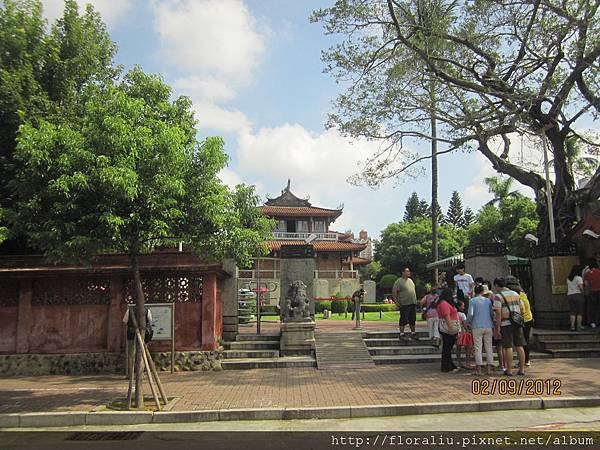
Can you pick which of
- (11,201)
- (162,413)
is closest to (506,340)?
(162,413)

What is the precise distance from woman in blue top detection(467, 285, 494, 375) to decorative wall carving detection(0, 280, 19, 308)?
33.7ft

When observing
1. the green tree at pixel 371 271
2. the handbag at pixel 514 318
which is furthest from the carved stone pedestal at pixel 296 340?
the green tree at pixel 371 271

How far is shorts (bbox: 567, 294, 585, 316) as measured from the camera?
12.0 m

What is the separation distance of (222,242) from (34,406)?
13.1ft

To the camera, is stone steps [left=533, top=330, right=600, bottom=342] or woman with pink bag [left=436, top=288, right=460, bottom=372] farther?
stone steps [left=533, top=330, right=600, bottom=342]

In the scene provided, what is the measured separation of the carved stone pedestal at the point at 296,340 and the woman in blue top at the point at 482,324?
4003mm

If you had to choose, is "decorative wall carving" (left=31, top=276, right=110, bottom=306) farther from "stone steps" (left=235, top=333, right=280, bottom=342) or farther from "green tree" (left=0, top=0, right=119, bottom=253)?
"stone steps" (left=235, top=333, right=280, bottom=342)

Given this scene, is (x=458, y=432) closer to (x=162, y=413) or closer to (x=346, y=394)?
(x=346, y=394)

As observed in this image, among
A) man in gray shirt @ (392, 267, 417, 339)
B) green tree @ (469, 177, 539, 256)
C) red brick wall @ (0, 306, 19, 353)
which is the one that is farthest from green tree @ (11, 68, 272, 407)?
green tree @ (469, 177, 539, 256)

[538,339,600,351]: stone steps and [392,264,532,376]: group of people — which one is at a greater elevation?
[392,264,532,376]: group of people

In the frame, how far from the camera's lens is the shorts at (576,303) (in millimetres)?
12008

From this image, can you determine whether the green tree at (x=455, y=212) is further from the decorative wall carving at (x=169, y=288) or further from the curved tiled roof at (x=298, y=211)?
the decorative wall carving at (x=169, y=288)

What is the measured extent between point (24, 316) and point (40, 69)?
243 inches
